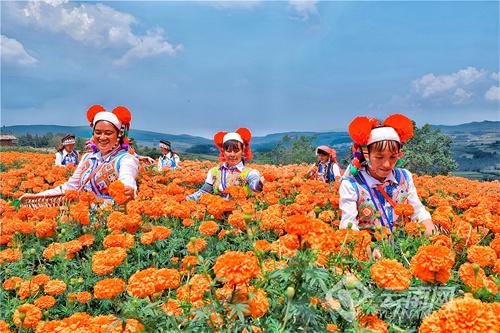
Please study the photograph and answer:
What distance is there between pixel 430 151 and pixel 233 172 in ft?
98.6

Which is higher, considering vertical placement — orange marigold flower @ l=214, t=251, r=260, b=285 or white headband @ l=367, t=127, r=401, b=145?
white headband @ l=367, t=127, r=401, b=145

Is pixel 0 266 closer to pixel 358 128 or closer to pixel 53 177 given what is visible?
pixel 358 128

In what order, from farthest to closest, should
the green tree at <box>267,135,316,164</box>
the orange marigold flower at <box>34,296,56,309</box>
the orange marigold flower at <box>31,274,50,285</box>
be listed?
the green tree at <box>267,135,316,164</box>
the orange marigold flower at <box>31,274,50,285</box>
the orange marigold flower at <box>34,296,56,309</box>

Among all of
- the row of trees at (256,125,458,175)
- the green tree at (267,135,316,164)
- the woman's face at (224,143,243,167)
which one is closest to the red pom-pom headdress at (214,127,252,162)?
the woman's face at (224,143,243,167)

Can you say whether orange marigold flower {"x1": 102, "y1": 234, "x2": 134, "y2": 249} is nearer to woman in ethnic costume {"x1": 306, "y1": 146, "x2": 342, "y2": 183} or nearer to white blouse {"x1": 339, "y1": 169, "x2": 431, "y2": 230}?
white blouse {"x1": 339, "y1": 169, "x2": 431, "y2": 230}

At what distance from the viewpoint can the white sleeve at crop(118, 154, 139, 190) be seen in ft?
15.2

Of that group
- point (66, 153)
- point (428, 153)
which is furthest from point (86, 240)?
point (428, 153)

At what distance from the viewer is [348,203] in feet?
11.0

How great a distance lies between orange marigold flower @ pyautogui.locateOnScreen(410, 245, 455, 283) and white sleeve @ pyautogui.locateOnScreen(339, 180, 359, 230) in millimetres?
1723

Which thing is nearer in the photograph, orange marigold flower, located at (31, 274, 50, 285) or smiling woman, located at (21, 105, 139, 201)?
orange marigold flower, located at (31, 274, 50, 285)

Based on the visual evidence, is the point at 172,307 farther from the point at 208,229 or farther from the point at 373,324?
the point at 208,229

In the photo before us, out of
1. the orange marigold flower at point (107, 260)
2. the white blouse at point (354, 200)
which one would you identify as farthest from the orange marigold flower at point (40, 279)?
the white blouse at point (354, 200)

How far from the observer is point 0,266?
2973mm

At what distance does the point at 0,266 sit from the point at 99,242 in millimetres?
745
